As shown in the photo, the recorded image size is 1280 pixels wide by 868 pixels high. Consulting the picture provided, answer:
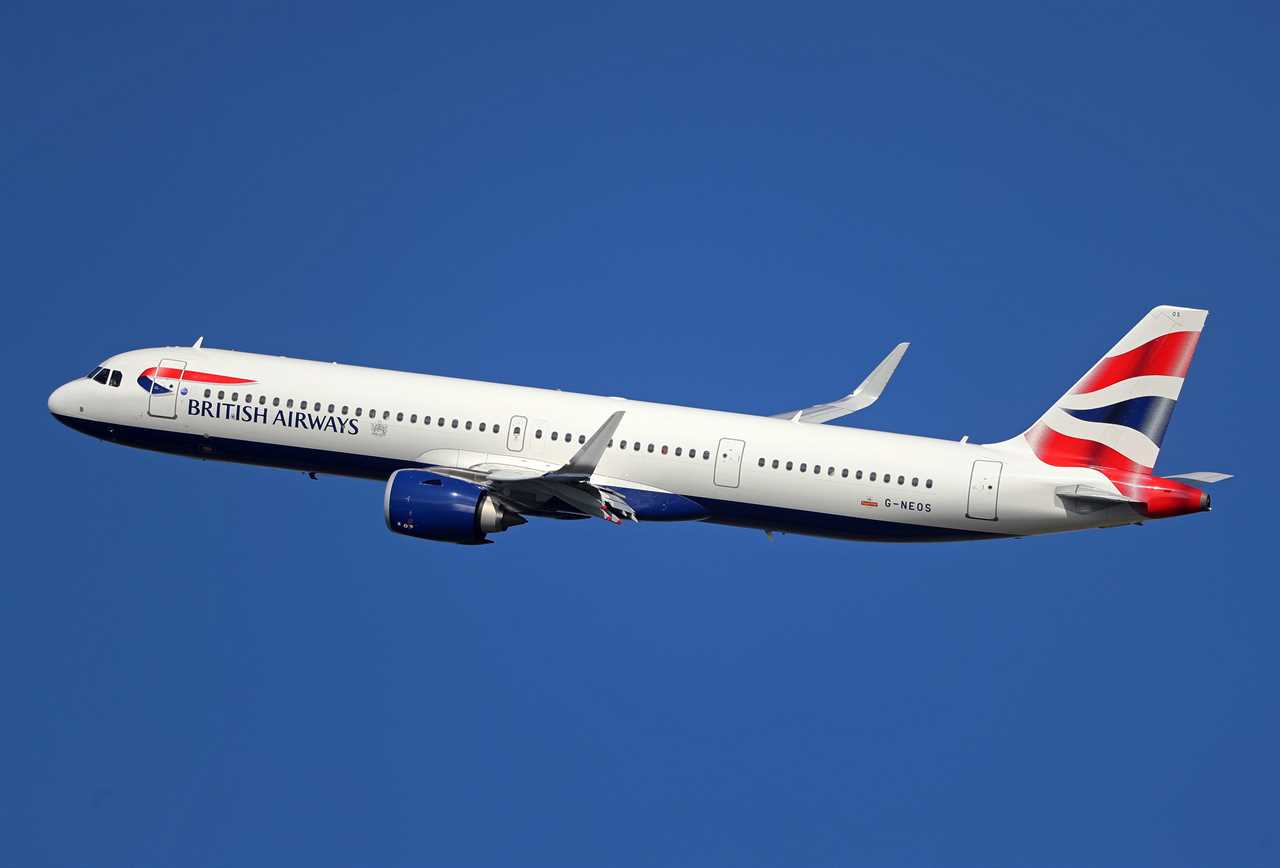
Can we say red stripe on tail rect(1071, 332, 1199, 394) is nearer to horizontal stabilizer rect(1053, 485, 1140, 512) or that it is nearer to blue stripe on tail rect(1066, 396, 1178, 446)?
blue stripe on tail rect(1066, 396, 1178, 446)

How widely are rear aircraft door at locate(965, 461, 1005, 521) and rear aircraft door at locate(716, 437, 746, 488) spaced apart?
779 centimetres

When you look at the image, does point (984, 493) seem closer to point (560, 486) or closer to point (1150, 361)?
point (1150, 361)

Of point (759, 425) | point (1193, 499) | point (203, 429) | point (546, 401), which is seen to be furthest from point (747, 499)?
point (203, 429)

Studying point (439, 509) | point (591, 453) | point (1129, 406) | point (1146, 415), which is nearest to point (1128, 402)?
point (1129, 406)

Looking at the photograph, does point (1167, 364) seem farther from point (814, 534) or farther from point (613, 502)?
point (613, 502)

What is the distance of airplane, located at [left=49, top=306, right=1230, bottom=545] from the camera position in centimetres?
6619

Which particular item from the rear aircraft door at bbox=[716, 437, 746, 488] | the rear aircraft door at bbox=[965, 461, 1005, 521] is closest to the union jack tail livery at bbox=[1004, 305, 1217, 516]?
the rear aircraft door at bbox=[965, 461, 1005, 521]

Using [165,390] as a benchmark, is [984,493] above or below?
below

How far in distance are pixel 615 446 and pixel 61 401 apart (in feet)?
68.9

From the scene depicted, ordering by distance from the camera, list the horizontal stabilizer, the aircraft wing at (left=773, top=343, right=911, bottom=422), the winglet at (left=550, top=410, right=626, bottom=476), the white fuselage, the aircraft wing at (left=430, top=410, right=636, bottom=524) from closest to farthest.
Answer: the winglet at (left=550, top=410, right=626, bottom=476) < the aircraft wing at (left=430, top=410, right=636, bottom=524) < the horizontal stabilizer < the white fuselage < the aircraft wing at (left=773, top=343, right=911, bottom=422)

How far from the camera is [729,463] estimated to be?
221ft

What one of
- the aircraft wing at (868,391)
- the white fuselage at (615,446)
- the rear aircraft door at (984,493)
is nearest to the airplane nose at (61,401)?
the white fuselage at (615,446)

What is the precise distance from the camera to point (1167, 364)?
66.2m

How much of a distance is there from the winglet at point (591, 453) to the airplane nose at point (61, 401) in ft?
66.0
